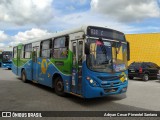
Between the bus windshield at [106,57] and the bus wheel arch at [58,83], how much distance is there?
2.33 m

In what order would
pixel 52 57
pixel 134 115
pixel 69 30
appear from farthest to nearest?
1. pixel 52 57
2. pixel 69 30
3. pixel 134 115

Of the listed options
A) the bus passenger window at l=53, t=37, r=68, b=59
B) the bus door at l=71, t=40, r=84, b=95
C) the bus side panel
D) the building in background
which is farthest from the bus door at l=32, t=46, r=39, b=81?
the building in background

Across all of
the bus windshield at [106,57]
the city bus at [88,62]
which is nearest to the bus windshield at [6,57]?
the city bus at [88,62]

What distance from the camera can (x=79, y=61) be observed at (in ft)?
28.5

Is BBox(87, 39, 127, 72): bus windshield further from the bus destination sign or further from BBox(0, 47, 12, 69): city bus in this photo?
BBox(0, 47, 12, 69): city bus

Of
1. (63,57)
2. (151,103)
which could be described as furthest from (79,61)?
(151,103)

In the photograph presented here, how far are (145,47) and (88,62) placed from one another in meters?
24.4

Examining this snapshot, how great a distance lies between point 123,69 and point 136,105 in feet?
5.25

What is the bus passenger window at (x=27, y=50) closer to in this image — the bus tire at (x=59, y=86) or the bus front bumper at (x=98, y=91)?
the bus tire at (x=59, y=86)

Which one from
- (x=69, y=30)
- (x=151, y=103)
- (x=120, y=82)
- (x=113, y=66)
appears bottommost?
(x=151, y=103)

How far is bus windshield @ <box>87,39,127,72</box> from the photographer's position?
331 inches

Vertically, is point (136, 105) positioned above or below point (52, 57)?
below

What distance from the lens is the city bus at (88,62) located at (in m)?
8.34

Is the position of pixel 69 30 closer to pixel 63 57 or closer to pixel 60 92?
pixel 63 57
